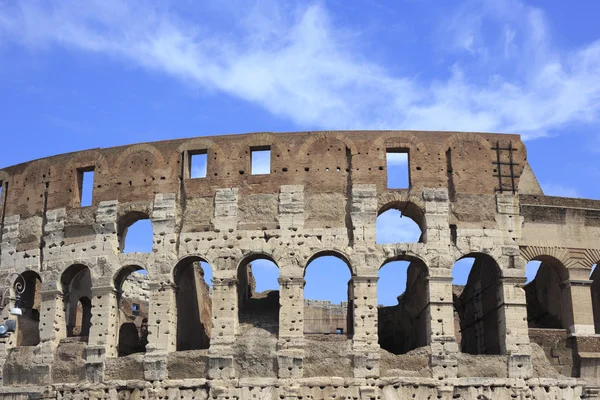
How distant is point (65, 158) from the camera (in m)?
22.5

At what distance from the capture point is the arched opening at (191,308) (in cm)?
2130

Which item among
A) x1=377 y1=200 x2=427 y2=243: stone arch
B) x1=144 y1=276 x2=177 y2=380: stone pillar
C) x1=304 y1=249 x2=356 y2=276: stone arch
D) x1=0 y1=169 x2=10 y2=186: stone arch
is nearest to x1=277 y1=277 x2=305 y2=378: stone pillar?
x1=304 y1=249 x2=356 y2=276: stone arch

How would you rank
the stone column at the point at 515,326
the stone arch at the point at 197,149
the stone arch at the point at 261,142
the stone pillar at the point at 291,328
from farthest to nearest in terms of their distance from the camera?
1. the stone arch at the point at 197,149
2. the stone arch at the point at 261,142
3. the stone column at the point at 515,326
4. the stone pillar at the point at 291,328

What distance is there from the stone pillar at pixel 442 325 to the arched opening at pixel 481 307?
0.92m

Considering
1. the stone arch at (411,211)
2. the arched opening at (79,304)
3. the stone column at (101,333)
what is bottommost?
the stone column at (101,333)

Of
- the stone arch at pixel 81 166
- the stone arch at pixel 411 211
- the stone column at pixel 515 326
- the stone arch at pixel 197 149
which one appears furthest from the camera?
the stone arch at pixel 81 166

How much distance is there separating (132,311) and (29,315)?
7.11 meters

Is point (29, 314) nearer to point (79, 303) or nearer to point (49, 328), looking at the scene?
point (49, 328)

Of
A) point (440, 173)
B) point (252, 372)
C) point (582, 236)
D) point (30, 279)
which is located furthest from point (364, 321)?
point (30, 279)

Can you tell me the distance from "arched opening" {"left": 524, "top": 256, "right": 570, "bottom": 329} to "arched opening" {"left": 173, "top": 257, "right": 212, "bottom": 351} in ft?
29.2

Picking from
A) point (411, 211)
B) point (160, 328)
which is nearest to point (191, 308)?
point (160, 328)

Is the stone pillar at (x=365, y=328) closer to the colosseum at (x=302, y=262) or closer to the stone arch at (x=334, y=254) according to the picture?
the colosseum at (x=302, y=262)

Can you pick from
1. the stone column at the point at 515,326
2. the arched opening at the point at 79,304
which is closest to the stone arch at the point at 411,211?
the stone column at the point at 515,326

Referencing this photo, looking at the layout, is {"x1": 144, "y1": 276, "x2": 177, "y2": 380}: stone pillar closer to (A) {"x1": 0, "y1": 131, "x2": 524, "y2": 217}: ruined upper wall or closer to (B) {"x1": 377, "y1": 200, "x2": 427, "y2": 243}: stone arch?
(A) {"x1": 0, "y1": 131, "x2": 524, "y2": 217}: ruined upper wall
